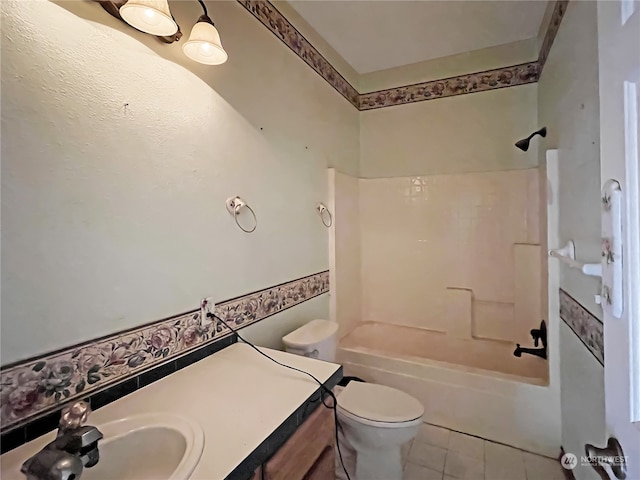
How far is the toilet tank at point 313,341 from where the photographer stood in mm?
1605

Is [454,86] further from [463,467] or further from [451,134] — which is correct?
[463,467]

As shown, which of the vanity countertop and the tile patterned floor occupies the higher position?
the vanity countertop

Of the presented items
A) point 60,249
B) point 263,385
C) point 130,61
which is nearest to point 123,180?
point 60,249

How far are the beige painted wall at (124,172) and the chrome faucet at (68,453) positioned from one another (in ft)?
0.85

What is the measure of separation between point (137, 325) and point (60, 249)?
0.34 metres

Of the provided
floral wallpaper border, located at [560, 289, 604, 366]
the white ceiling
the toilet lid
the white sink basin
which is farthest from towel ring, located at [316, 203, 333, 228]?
the white sink basin

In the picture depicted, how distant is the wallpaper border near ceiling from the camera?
1.78 metres

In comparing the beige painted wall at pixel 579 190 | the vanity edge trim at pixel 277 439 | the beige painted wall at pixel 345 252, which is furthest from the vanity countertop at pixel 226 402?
the beige painted wall at pixel 345 252

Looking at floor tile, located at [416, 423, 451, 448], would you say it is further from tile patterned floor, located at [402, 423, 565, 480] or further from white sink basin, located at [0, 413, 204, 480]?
white sink basin, located at [0, 413, 204, 480]

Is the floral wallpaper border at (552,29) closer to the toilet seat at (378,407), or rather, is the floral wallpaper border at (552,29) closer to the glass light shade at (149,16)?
the glass light shade at (149,16)

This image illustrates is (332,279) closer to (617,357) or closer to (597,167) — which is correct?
(597,167)

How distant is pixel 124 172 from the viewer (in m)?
1.04

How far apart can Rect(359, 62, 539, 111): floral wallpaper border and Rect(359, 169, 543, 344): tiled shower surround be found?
687 mm

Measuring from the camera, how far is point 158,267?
114cm
